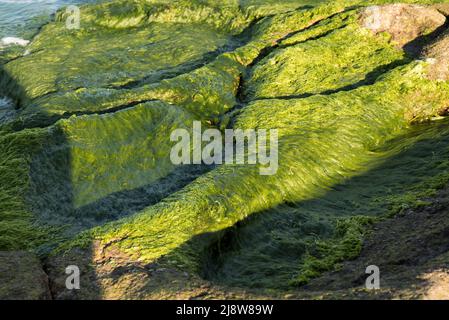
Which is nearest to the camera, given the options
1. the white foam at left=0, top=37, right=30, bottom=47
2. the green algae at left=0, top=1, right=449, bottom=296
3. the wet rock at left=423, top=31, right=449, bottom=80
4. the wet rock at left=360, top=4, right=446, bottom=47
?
the green algae at left=0, top=1, right=449, bottom=296

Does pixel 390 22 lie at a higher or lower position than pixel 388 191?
higher

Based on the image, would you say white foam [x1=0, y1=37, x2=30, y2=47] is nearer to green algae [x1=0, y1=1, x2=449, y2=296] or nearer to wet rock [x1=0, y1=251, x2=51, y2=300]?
green algae [x1=0, y1=1, x2=449, y2=296]

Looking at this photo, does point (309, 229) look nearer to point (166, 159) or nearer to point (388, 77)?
point (166, 159)

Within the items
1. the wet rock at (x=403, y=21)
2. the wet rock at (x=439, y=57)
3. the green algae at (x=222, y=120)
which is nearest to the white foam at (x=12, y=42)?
the green algae at (x=222, y=120)

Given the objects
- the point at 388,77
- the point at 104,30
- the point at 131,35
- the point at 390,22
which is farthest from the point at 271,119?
the point at 104,30

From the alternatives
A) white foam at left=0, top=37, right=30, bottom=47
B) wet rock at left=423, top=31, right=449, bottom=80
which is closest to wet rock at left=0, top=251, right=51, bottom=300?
wet rock at left=423, top=31, right=449, bottom=80

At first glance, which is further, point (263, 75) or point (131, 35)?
point (131, 35)

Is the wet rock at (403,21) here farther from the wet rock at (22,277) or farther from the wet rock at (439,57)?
the wet rock at (22,277)
